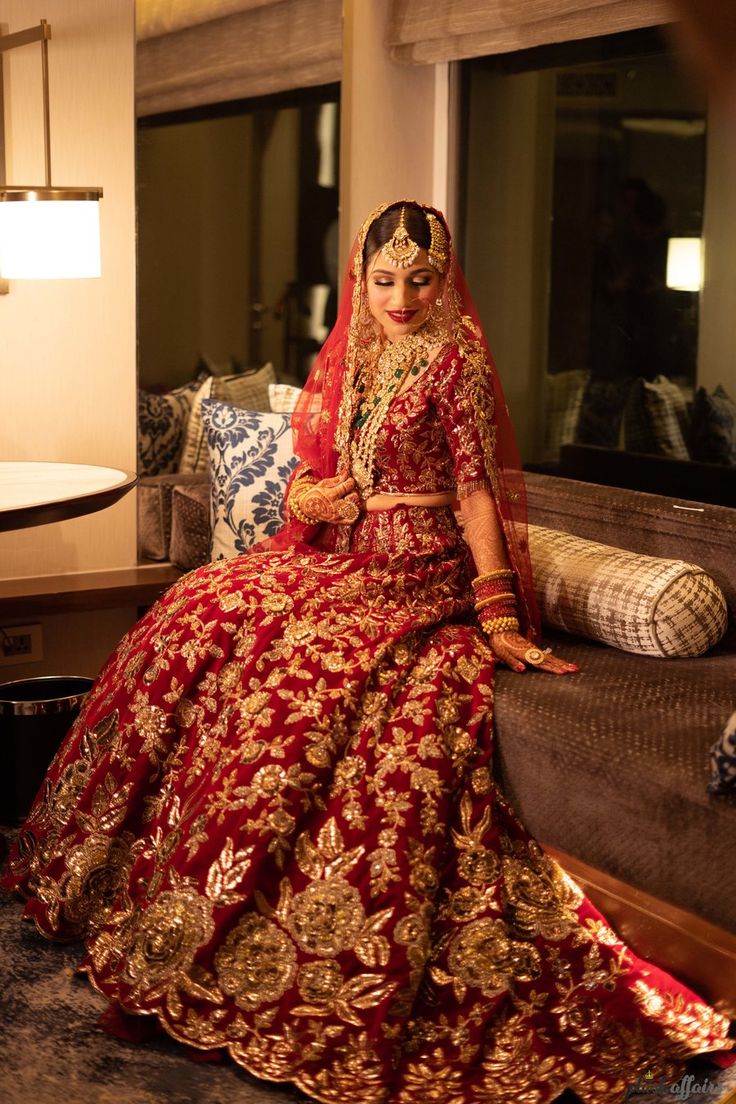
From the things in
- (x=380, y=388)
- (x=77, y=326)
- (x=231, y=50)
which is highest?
(x=231, y=50)

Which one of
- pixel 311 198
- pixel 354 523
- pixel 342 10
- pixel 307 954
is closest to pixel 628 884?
pixel 307 954

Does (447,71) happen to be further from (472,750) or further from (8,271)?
(472,750)

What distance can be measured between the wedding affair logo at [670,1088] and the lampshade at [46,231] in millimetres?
2147

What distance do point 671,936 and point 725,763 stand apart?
346 mm

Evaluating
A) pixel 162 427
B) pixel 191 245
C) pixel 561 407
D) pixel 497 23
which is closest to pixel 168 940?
pixel 162 427

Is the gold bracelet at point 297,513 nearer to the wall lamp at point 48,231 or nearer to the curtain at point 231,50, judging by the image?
the wall lamp at point 48,231

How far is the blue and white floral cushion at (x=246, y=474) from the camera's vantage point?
3.36 metres

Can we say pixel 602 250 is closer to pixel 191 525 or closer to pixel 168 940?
pixel 191 525

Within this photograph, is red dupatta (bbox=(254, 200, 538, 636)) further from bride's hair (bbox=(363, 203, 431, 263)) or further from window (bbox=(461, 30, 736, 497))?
window (bbox=(461, 30, 736, 497))

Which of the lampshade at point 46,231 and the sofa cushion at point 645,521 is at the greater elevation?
the lampshade at point 46,231

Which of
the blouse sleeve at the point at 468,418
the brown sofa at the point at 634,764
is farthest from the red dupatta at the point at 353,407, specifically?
the brown sofa at the point at 634,764

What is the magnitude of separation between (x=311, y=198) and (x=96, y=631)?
1423 mm

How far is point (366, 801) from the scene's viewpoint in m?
2.17

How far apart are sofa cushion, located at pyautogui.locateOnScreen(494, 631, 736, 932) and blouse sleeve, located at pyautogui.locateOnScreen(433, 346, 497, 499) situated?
1.29 feet
